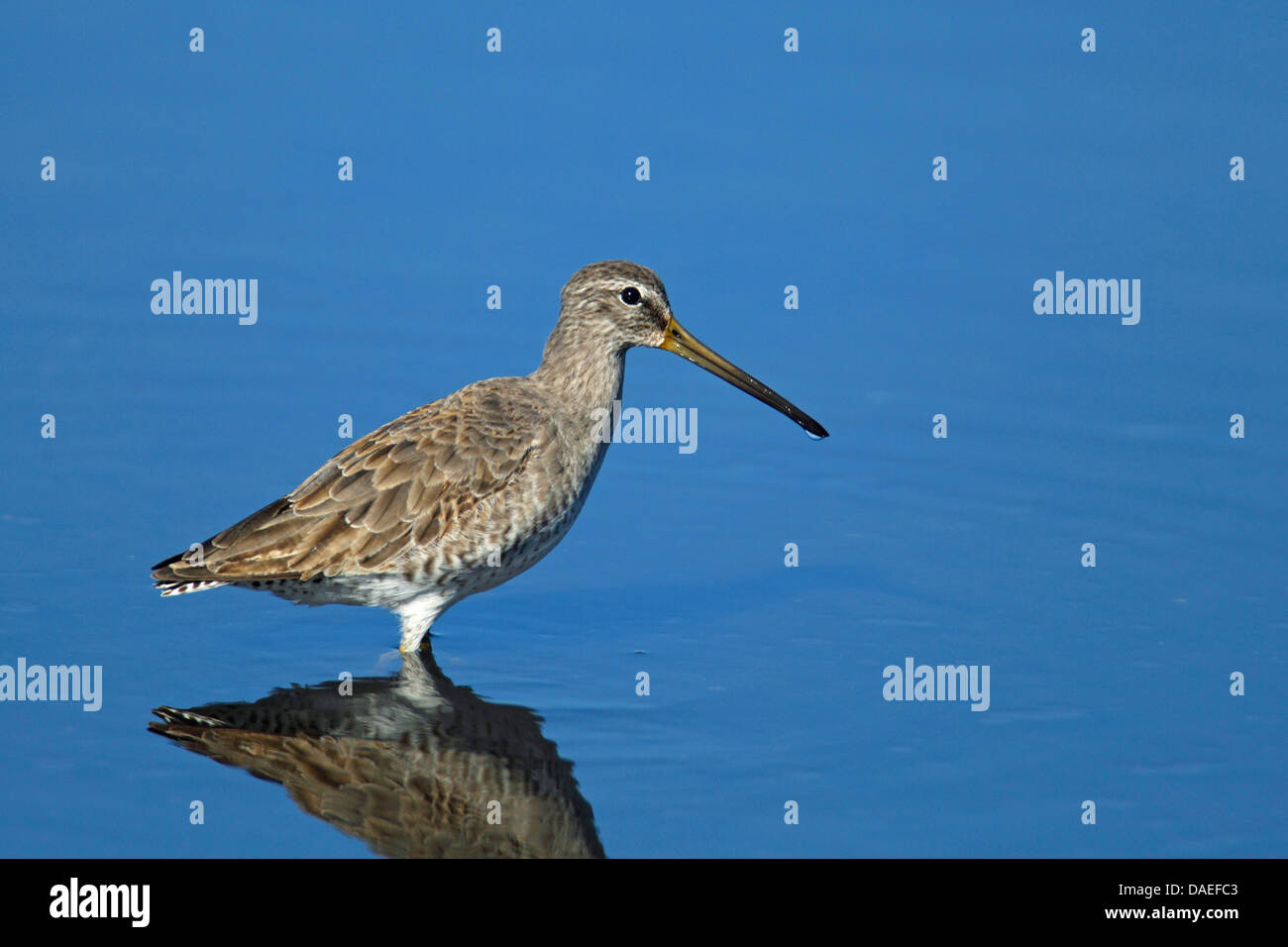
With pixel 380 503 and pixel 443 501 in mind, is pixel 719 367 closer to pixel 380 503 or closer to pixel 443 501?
pixel 443 501

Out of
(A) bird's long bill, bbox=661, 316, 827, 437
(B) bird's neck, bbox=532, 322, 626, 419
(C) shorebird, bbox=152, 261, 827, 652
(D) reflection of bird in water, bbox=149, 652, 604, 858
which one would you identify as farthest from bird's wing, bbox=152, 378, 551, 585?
(A) bird's long bill, bbox=661, 316, 827, 437

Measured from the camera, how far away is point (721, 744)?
1064 centimetres

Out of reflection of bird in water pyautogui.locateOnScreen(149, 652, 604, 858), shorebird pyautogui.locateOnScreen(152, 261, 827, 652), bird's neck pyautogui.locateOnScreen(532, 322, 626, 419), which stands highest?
bird's neck pyautogui.locateOnScreen(532, 322, 626, 419)

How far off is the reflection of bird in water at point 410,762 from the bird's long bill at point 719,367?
2.76 metres

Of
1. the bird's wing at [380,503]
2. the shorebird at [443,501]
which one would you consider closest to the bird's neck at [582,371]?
the shorebird at [443,501]

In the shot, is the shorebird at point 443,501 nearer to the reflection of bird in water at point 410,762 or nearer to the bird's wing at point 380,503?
the bird's wing at point 380,503

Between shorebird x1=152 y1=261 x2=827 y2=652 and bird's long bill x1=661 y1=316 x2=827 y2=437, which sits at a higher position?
bird's long bill x1=661 y1=316 x2=827 y2=437

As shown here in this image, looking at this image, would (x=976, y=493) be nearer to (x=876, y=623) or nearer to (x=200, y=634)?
(x=876, y=623)

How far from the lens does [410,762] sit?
403 inches

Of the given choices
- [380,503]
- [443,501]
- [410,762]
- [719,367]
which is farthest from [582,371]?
[410,762]

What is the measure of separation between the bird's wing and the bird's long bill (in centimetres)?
120

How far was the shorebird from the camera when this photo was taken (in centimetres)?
1131

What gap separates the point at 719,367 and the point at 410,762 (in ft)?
12.2

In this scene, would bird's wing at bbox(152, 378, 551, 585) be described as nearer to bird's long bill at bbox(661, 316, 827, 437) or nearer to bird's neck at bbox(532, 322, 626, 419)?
bird's neck at bbox(532, 322, 626, 419)
